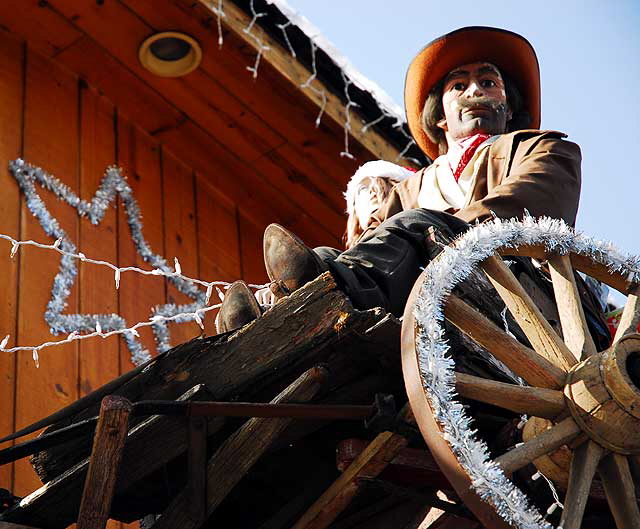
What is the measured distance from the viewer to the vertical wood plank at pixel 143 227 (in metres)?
5.40

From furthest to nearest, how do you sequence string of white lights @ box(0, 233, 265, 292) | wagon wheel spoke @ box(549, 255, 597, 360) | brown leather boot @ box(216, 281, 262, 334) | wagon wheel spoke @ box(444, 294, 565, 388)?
string of white lights @ box(0, 233, 265, 292) → brown leather boot @ box(216, 281, 262, 334) → wagon wheel spoke @ box(549, 255, 597, 360) → wagon wheel spoke @ box(444, 294, 565, 388)

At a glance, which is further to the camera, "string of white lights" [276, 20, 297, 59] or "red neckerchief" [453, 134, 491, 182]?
"string of white lights" [276, 20, 297, 59]

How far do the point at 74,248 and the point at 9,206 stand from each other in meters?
0.29

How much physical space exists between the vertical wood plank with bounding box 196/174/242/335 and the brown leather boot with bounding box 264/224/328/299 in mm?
1967

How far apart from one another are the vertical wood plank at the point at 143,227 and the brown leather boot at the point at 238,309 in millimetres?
1413

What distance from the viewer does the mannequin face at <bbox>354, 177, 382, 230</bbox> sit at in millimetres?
5400

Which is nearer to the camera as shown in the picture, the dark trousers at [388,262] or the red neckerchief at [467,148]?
the dark trousers at [388,262]

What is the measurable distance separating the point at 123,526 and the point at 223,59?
6.75 feet

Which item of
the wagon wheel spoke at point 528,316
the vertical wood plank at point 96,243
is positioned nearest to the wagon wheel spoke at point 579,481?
the wagon wheel spoke at point 528,316

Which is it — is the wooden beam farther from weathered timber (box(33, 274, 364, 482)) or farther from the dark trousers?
weathered timber (box(33, 274, 364, 482))

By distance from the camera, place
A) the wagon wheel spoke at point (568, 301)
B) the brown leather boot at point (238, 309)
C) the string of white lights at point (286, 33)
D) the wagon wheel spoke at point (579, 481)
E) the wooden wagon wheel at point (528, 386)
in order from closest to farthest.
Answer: the wooden wagon wheel at point (528, 386) < the wagon wheel spoke at point (579, 481) < the wagon wheel spoke at point (568, 301) < the brown leather boot at point (238, 309) < the string of white lights at point (286, 33)

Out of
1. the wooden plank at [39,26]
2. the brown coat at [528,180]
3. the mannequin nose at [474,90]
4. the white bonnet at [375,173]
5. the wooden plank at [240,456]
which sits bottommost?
the wooden plank at [240,456]

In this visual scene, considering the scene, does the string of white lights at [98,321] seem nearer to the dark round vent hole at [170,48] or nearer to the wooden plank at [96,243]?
the wooden plank at [96,243]

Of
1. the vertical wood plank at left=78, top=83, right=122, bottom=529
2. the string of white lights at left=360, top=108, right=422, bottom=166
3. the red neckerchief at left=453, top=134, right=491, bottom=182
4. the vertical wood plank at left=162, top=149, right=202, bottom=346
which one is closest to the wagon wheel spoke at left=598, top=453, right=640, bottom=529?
the red neckerchief at left=453, top=134, right=491, bottom=182
